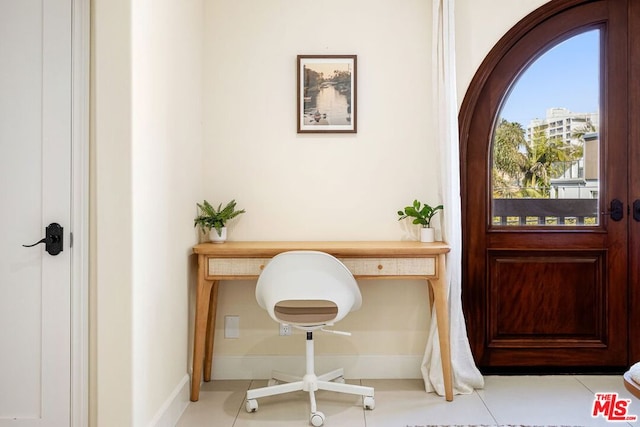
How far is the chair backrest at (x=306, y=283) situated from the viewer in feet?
7.75

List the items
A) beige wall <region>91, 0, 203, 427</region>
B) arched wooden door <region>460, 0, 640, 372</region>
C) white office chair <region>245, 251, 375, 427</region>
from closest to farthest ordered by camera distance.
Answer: beige wall <region>91, 0, 203, 427</region>
white office chair <region>245, 251, 375, 427</region>
arched wooden door <region>460, 0, 640, 372</region>

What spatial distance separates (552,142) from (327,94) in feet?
4.94

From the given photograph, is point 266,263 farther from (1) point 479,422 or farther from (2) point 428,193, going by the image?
(1) point 479,422

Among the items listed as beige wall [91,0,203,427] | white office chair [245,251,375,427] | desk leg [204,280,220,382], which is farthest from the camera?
desk leg [204,280,220,382]

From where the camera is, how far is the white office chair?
7.75 feet

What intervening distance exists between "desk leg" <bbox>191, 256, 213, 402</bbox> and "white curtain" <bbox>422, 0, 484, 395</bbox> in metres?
1.32

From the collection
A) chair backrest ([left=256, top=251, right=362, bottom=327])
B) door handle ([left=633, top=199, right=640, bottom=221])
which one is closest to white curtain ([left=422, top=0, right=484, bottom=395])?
chair backrest ([left=256, top=251, right=362, bottom=327])

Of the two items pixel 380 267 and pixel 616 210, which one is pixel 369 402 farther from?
pixel 616 210

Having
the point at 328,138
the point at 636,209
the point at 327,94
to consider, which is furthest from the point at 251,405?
the point at 636,209

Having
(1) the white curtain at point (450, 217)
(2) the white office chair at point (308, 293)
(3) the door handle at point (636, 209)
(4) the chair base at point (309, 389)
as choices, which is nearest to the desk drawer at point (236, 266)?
(2) the white office chair at point (308, 293)

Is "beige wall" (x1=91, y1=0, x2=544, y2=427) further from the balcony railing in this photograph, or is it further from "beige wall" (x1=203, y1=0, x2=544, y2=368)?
the balcony railing

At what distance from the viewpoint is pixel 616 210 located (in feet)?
9.92
